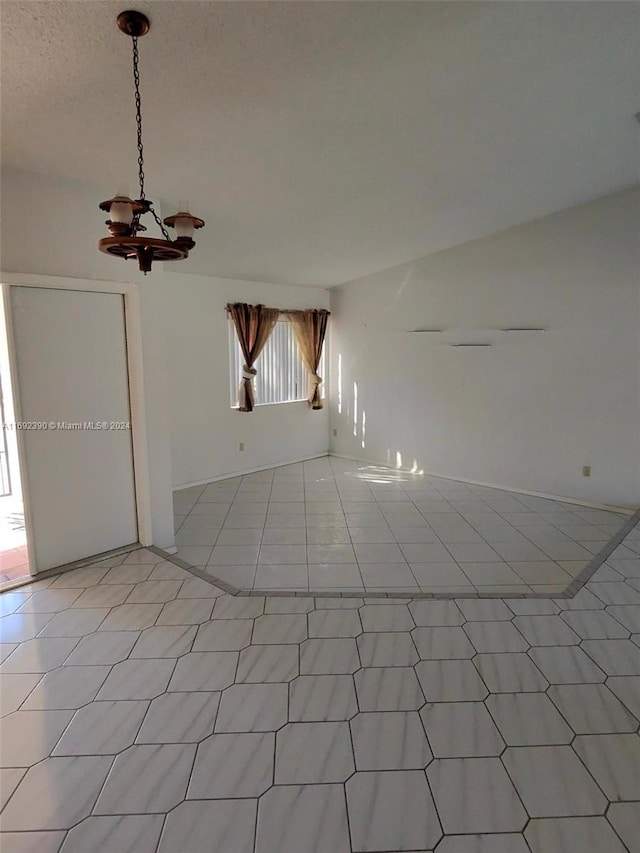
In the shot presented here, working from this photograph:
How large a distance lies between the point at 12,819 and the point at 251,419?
4773 millimetres

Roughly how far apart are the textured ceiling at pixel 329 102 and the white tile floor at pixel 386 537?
8.34 ft

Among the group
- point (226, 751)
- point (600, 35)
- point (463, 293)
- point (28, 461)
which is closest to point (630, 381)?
point (463, 293)

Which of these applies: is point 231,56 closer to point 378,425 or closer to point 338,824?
point 338,824

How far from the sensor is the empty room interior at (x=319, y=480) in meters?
1.65

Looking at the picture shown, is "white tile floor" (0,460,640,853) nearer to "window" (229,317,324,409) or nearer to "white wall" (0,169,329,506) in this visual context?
"white wall" (0,169,329,506)

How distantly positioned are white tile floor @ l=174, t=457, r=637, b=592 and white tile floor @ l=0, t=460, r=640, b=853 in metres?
0.28

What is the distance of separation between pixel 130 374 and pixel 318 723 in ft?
8.46

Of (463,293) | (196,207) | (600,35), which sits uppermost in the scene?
(600,35)

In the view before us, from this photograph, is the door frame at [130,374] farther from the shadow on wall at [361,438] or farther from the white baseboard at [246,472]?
the shadow on wall at [361,438]

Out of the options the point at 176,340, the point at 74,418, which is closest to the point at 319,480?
the point at 176,340

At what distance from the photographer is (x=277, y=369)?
6344 millimetres

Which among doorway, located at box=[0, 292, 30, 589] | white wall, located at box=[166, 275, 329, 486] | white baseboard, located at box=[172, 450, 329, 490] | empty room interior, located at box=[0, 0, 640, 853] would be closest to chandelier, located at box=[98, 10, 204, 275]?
empty room interior, located at box=[0, 0, 640, 853]

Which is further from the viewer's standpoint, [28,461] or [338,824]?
[28,461]

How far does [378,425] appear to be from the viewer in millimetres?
6355
